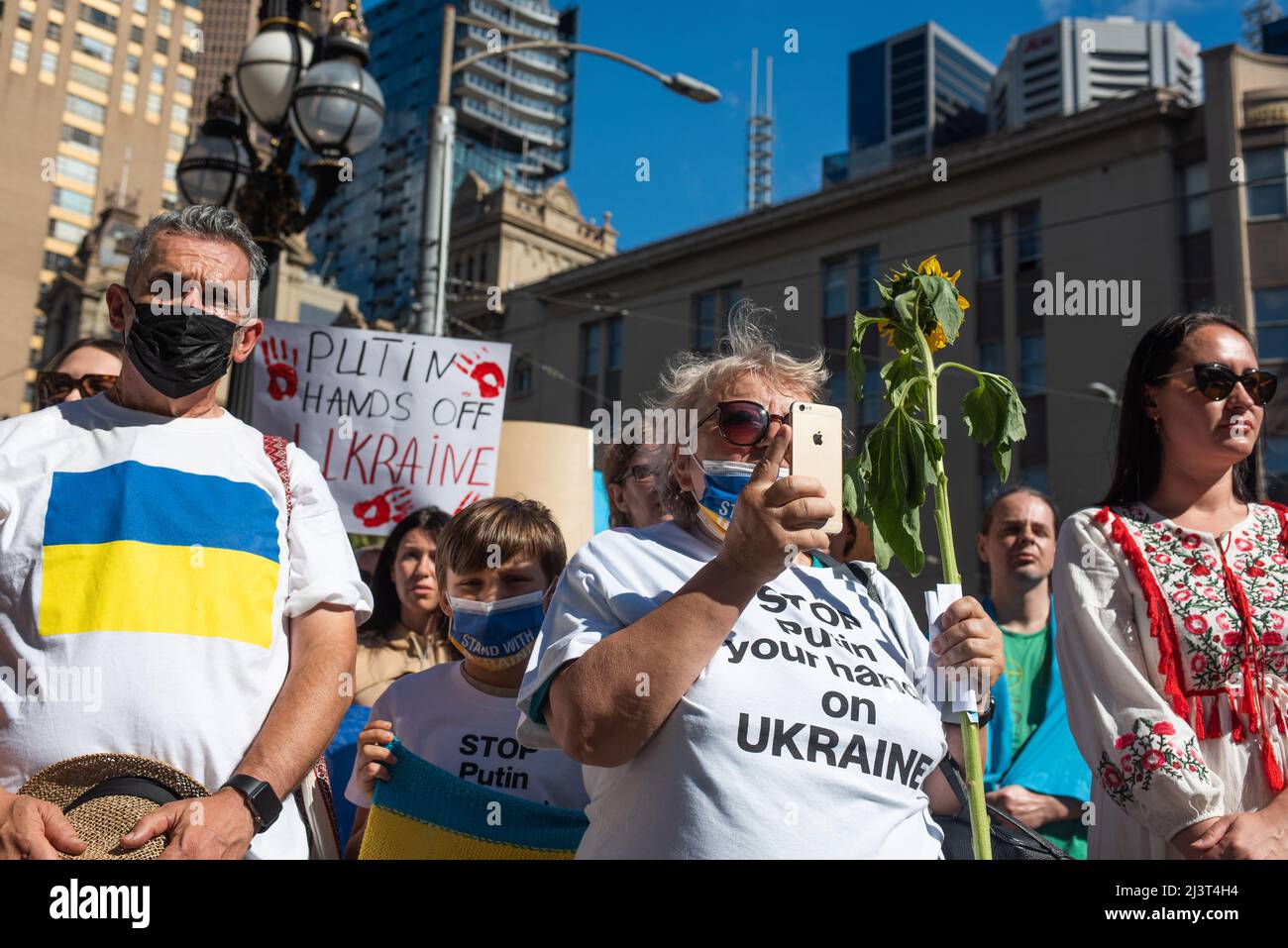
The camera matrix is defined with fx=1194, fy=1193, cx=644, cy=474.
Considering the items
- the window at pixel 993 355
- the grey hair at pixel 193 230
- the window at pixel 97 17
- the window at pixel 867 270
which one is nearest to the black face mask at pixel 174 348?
the grey hair at pixel 193 230

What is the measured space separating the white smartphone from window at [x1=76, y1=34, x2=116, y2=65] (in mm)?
60747

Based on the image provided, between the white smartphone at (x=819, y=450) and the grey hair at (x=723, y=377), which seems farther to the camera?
the grey hair at (x=723, y=377)

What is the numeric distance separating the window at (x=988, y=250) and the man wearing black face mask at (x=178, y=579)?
28801 mm

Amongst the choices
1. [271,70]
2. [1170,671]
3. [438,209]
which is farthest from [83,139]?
[1170,671]

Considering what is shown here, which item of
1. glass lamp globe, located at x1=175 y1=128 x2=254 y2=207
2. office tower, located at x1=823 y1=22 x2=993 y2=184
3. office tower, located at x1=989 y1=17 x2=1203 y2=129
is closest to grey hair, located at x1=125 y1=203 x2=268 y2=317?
glass lamp globe, located at x1=175 y1=128 x2=254 y2=207

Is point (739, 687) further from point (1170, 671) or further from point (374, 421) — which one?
point (374, 421)

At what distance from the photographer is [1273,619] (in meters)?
2.60

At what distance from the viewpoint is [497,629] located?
3092 millimetres

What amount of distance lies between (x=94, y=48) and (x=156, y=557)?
214ft

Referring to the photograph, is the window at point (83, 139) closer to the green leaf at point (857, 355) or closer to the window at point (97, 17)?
the window at point (97, 17)

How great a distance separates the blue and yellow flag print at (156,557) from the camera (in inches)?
88.4

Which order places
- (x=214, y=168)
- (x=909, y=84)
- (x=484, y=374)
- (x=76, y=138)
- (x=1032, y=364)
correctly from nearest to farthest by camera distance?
1. (x=484, y=374)
2. (x=214, y=168)
3. (x=1032, y=364)
4. (x=76, y=138)
5. (x=909, y=84)

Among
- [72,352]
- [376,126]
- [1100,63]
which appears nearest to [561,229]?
[376,126]
